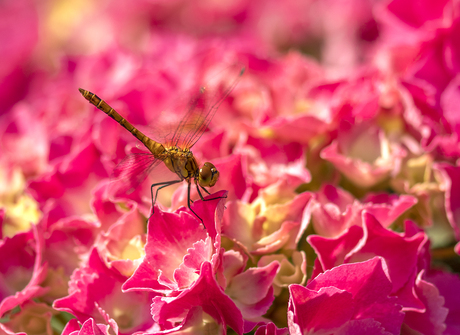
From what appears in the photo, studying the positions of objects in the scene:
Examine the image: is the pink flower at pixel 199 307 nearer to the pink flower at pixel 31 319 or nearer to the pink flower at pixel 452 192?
the pink flower at pixel 31 319

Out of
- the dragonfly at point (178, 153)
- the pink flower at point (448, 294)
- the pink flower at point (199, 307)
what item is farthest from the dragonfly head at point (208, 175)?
the pink flower at point (448, 294)

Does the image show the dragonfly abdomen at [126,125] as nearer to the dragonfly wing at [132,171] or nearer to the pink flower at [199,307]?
the dragonfly wing at [132,171]

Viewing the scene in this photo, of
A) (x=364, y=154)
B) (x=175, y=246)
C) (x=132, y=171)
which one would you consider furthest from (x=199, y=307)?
(x=364, y=154)

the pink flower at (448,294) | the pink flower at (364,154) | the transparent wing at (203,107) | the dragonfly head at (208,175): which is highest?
the transparent wing at (203,107)

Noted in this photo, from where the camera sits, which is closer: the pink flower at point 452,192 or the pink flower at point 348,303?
the pink flower at point 348,303

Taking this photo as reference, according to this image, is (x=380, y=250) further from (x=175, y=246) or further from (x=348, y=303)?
(x=175, y=246)

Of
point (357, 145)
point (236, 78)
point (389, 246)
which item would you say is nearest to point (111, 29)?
point (236, 78)

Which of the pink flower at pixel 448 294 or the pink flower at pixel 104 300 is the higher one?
the pink flower at pixel 104 300

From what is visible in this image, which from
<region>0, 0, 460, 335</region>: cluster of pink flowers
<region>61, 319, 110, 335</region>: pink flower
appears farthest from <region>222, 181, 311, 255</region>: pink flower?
<region>61, 319, 110, 335</region>: pink flower
